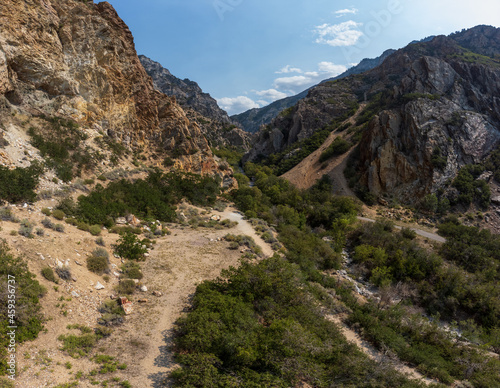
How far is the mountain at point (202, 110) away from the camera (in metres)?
91.8

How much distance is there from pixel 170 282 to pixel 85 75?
21033 millimetres

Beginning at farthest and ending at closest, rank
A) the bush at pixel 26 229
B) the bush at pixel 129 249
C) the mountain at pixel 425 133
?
the mountain at pixel 425 133 < the bush at pixel 129 249 < the bush at pixel 26 229

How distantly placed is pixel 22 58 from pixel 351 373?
89.8 ft

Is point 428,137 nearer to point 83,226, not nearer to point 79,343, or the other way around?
point 83,226

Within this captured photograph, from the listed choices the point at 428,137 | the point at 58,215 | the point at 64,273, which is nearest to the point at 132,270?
the point at 64,273

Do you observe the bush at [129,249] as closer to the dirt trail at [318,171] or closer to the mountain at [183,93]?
the dirt trail at [318,171]

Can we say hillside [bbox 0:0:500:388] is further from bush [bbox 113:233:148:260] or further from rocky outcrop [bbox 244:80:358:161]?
rocky outcrop [bbox 244:80:358:161]

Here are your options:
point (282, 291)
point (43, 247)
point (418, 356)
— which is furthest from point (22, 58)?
point (418, 356)

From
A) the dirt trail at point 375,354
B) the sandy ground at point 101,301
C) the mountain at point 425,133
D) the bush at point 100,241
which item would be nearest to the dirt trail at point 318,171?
the mountain at point 425,133

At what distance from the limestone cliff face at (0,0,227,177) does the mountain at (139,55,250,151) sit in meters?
39.4

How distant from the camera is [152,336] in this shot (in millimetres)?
8578

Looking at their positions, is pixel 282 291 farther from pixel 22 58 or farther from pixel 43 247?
pixel 22 58

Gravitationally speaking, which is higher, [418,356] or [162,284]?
[162,284]

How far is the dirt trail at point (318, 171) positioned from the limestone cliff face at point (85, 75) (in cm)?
1871
